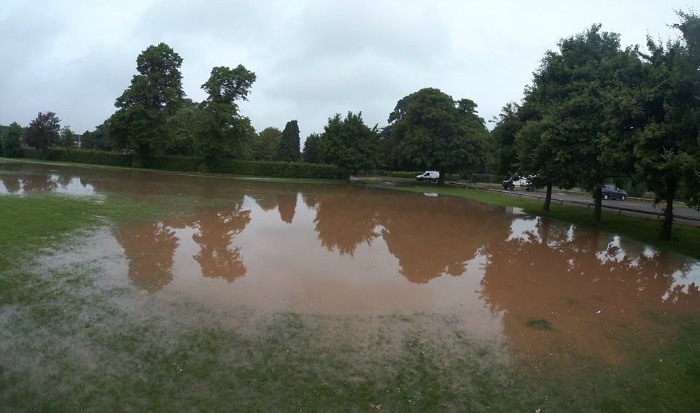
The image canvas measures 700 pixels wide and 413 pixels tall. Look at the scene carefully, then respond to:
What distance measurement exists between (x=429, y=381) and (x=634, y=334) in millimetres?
5427

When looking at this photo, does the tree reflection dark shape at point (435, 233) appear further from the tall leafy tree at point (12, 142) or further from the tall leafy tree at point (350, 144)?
the tall leafy tree at point (12, 142)

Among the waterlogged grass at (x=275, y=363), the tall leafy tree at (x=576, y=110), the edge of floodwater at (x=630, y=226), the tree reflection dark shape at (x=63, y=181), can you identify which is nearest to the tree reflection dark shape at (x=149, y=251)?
the waterlogged grass at (x=275, y=363)

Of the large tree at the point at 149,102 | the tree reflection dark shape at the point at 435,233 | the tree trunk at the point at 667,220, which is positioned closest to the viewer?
the tree reflection dark shape at the point at 435,233

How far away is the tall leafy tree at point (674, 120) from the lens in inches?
579

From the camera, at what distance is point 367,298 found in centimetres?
1062

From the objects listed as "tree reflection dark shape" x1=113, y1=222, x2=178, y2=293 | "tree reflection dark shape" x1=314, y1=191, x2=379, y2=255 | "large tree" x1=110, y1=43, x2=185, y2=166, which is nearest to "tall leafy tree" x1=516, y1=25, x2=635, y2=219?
"tree reflection dark shape" x1=314, y1=191, x2=379, y2=255

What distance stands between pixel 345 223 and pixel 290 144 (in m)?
56.4

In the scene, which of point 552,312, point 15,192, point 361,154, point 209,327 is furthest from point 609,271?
point 361,154

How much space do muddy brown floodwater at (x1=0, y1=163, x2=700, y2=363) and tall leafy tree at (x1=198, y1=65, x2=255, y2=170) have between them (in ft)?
93.6

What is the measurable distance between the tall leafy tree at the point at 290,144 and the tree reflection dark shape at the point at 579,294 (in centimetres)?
5948

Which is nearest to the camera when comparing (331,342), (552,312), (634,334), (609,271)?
(331,342)

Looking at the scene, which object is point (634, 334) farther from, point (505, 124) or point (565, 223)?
point (505, 124)

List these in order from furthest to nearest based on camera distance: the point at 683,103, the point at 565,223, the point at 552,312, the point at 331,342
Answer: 1. the point at 565,223
2. the point at 683,103
3. the point at 552,312
4. the point at 331,342

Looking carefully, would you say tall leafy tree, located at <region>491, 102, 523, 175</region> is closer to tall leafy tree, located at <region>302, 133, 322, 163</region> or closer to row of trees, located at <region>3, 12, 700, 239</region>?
A: row of trees, located at <region>3, 12, 700, 239</region>
